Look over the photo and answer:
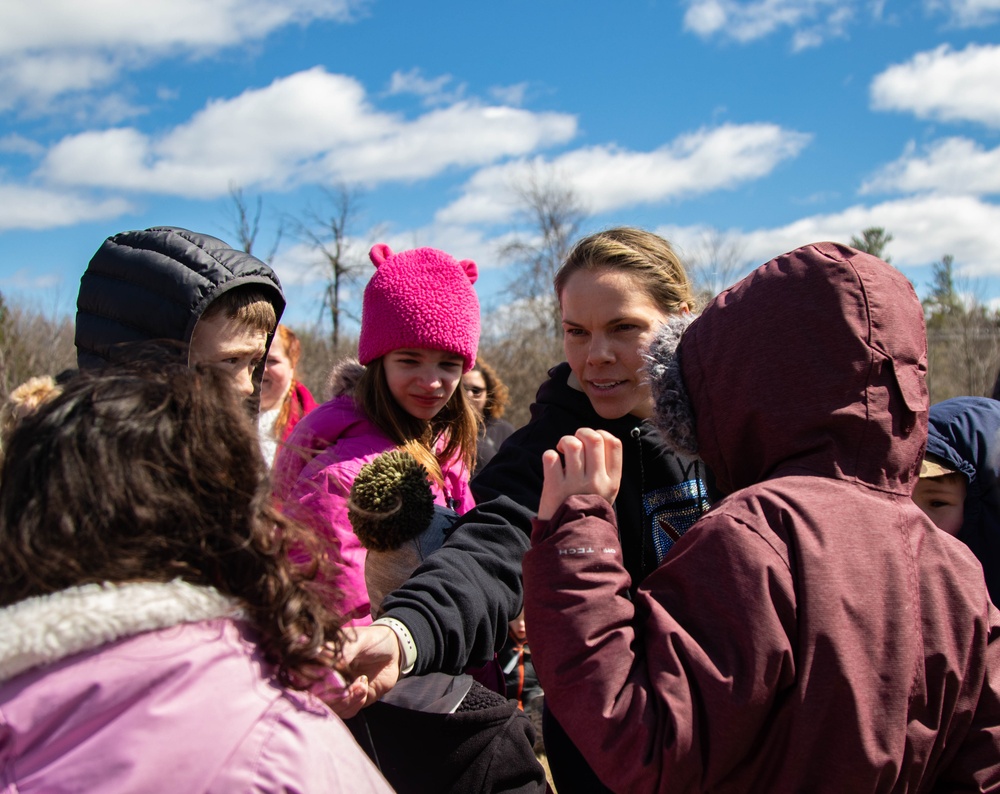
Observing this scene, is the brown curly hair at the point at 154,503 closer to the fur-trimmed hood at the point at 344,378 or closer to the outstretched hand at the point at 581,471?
the outstretched hand at the point at 581,471

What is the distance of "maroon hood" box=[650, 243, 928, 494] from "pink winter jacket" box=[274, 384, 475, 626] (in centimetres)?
90

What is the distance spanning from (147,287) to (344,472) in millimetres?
742

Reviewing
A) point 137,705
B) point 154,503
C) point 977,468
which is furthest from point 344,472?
point 977,468

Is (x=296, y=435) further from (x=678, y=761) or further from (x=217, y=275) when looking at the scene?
(x=678, y=761)

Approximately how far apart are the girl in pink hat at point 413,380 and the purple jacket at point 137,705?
147 centimetres

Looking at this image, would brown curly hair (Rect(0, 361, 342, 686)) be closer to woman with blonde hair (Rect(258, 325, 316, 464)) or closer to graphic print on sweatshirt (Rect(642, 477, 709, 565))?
graphic print on sweatshirt (Rect(642, 477, 709, 565))

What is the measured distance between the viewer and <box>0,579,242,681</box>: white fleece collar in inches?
39.1

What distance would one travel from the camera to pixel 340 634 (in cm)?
134

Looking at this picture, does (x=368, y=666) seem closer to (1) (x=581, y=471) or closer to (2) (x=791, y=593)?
(1) (x=581, y=471)

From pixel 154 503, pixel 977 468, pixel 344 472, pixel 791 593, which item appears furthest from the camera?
pixel 977 468

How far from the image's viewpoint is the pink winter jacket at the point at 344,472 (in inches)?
87.0

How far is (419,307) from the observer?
2.83m

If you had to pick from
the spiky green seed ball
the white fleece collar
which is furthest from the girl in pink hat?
the white fleece collar

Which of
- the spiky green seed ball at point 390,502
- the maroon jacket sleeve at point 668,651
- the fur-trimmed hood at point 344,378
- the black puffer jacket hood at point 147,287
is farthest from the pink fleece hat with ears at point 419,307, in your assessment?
the maroon jacket sleeve at point 668,651
